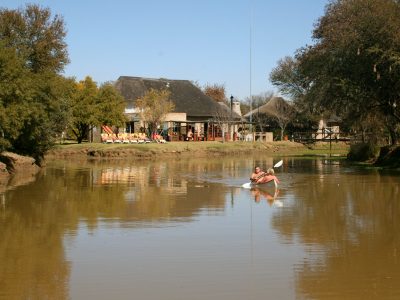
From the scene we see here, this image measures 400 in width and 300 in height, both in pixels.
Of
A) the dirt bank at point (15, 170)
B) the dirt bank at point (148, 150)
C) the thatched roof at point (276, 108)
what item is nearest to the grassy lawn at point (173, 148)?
the dirt bank at point (148, 150)

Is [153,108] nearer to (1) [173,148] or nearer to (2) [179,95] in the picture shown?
(1) [173,148]

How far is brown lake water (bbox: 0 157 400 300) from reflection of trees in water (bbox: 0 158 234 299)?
38 millimetres

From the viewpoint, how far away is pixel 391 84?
110 feet

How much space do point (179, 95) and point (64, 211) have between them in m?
63.9

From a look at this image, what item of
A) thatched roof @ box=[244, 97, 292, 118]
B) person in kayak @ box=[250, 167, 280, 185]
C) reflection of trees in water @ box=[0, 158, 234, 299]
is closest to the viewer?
reflection of trees in water @ box=[0, 158, 234, 299]

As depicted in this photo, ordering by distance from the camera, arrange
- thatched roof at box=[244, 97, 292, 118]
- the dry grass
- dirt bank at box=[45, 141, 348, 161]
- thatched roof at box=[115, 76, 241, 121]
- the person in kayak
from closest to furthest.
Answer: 1. the person in kayak
2. dirt bank at box=[45, 141, 348, 161]
3. the dry grass
4. thatched roof at box=[115, 76, 241, 121]
5. thatched roof at box=[244, 97, 292, 118]

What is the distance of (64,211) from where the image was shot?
19828 millimetres

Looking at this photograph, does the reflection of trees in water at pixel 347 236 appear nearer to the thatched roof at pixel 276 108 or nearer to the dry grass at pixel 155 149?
the dry grass at pixel 155 149

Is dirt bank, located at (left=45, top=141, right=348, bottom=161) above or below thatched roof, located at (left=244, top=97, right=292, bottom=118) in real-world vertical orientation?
below

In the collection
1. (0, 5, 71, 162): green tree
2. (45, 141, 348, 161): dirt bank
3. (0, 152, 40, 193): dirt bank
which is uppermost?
(0, 5, 71, 162): green tree

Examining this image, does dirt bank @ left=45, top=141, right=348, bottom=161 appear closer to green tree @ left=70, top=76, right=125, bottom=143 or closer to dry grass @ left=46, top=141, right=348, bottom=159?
dry grass @ left=46, top=141, right=348, bottom=159

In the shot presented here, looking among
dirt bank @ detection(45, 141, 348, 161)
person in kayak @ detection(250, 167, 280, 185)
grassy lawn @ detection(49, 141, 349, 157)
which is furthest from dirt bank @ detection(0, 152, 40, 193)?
dirt bank @ detection(45, 141, 348, 161)

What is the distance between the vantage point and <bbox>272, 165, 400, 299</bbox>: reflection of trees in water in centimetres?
1032

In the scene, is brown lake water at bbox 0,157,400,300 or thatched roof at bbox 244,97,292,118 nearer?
brown lake water at bbox 0,157,400,300
